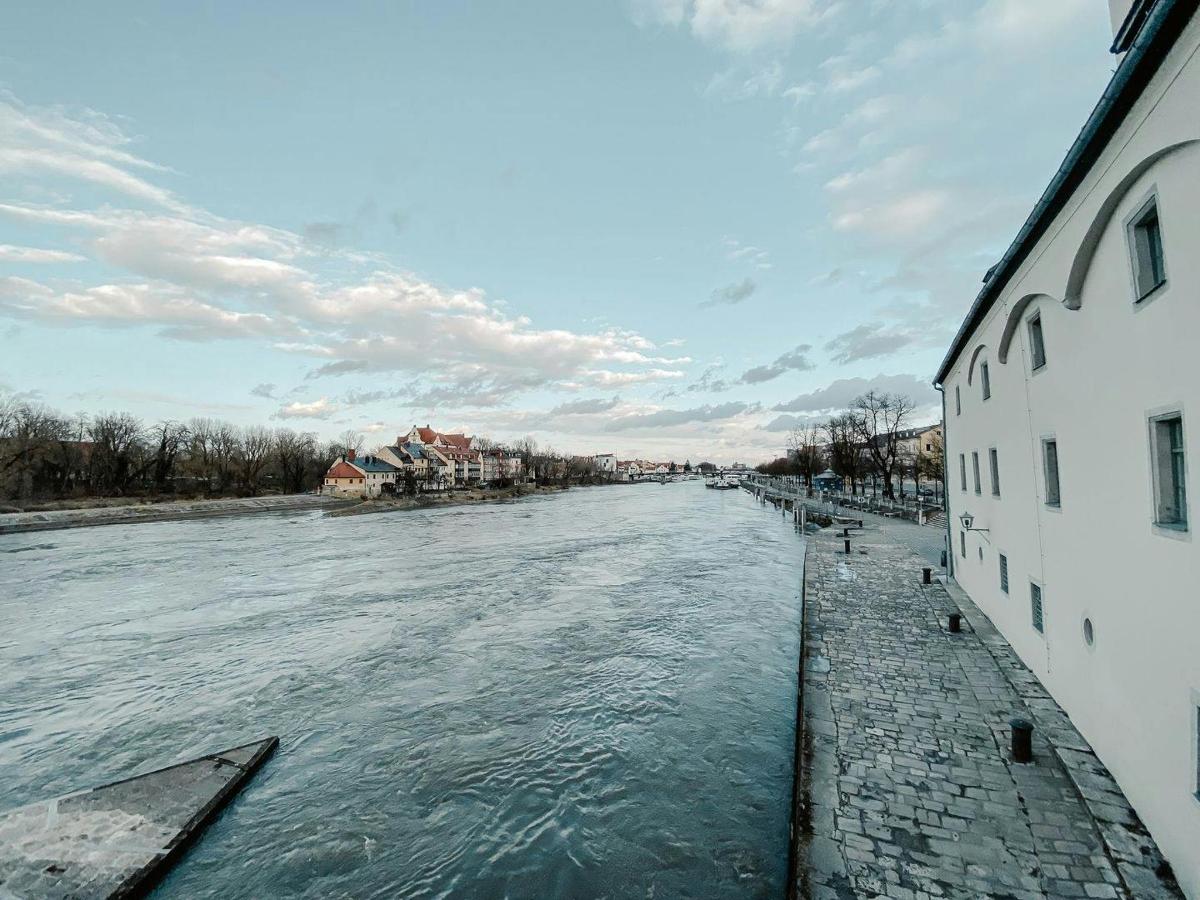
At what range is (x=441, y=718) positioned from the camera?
9.93 meters

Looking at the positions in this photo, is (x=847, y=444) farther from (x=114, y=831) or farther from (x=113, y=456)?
(x=113, y=456)

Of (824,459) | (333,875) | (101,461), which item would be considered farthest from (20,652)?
(824,459)

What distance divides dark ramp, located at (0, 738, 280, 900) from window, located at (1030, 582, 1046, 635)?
38.3ft

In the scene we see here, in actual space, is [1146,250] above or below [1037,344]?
above

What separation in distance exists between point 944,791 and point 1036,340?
652 centimetres

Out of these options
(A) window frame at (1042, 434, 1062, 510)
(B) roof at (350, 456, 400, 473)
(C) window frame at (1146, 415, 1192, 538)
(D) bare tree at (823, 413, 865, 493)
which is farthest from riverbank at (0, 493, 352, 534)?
(C) window frame at (1146, 415, 1192, 538)

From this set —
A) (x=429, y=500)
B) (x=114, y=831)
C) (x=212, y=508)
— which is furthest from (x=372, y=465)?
(x=114, y=831)

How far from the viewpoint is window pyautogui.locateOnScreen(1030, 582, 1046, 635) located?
868cm

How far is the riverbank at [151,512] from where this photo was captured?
4441cm

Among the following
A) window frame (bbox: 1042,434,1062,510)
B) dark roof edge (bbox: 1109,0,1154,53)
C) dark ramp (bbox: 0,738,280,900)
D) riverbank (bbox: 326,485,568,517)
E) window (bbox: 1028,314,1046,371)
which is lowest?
dark ramp (bbox: 0,738,280,900)

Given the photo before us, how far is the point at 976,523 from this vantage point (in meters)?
13.1

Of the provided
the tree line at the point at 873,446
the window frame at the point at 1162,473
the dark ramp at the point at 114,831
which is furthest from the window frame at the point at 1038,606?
the tree line at the point at 873,446

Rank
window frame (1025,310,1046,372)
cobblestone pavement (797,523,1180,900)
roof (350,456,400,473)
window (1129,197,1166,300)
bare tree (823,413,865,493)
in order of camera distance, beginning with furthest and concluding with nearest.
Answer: roof (350,456,400,473) < bare tree (823,413,865,493) < window frame (1025,310,1046,372) < window (1129,197,1166,300) < cobblestone pavement (797,523,1180,900)

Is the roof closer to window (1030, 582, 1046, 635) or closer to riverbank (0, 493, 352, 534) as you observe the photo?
riverbank (0, 493, 352, 534)
